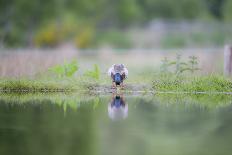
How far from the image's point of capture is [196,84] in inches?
644

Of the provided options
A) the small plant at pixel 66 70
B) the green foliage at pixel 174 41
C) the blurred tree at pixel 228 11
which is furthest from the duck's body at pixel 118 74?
the blurred tree at pixel 228 11

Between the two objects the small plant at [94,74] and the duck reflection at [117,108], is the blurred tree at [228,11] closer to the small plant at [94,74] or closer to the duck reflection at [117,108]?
the small plant at [94,74]

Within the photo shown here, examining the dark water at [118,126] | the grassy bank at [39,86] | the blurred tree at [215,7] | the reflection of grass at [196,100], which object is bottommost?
the dark water at [118,126]

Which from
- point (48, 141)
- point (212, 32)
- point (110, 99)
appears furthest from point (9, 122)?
point (212, 32)

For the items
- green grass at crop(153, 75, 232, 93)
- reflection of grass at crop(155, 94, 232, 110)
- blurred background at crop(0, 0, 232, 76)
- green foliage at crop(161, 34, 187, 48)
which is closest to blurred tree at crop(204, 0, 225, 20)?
blurred background at crop(0, 0, 232, 76)

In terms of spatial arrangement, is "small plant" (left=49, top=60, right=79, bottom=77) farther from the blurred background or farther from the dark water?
the blurred background

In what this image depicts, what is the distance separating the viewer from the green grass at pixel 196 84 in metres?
16.2

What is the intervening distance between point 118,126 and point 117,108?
1897 mm

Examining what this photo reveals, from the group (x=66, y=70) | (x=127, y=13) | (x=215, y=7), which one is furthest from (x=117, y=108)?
(x=215, y=7)

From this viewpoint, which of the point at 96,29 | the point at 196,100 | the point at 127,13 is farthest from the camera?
the point at 127,13

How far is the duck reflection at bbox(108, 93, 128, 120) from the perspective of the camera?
13.5m

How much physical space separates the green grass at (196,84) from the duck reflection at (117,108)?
1260 millimetres

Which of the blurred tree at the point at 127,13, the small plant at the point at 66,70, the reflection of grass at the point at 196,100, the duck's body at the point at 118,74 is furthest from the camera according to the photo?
the blurred tree at the point at 127,13

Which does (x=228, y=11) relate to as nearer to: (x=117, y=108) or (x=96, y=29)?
(x=96, y=29)
